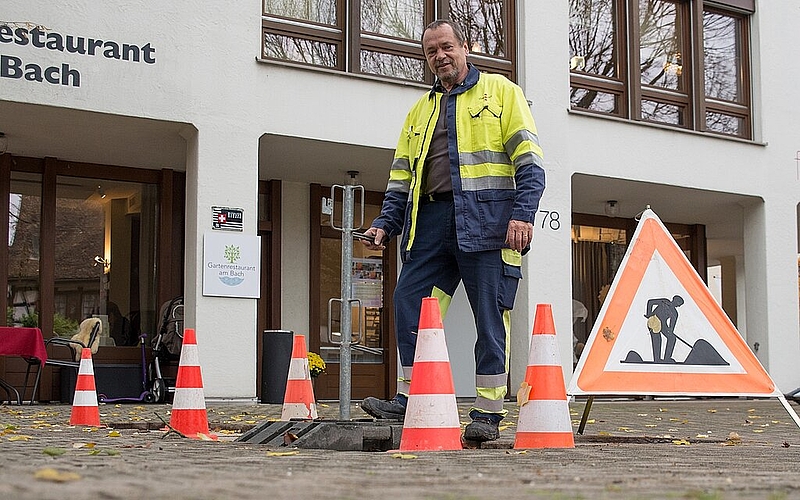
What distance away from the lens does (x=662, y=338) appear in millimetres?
6031

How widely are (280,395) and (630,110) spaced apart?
648 centimetres

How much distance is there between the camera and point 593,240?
18844 millimetres

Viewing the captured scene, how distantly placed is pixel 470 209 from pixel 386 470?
210 cm

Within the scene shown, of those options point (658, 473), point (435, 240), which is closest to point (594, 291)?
point (435, 240)

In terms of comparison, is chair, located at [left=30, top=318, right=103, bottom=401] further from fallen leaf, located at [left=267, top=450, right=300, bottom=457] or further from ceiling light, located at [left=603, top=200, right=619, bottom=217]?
fallen leaf, located at [left=267, top=450, right=300, bottom=457]

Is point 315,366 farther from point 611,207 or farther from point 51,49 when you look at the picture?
point 611,207

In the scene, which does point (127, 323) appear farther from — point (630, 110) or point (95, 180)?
point (630, 110)

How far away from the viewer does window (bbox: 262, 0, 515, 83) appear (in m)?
13.5

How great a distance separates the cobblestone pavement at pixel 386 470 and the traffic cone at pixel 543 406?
15cm

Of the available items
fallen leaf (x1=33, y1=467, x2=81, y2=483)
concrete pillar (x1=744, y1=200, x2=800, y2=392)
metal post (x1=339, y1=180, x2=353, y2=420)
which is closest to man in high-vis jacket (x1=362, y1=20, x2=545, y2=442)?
metal post (x1=339, y1=180, x2=353, y2=420)

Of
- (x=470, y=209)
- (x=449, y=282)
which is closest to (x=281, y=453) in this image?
(x=449, y=282)

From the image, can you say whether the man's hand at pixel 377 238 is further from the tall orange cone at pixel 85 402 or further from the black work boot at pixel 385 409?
the tall orange cone at pixel 85 402

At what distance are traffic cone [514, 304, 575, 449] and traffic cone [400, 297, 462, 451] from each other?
15.9 inches

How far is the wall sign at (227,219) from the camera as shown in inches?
505
